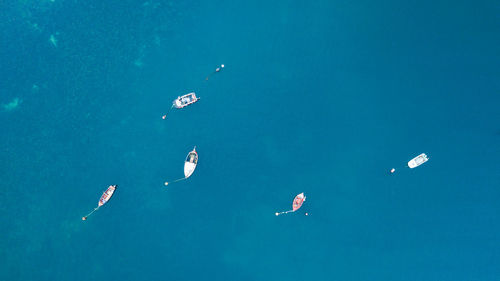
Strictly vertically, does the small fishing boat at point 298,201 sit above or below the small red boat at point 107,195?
below

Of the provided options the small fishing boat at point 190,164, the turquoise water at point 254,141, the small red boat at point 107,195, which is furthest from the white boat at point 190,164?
the small red boat at point 107,195

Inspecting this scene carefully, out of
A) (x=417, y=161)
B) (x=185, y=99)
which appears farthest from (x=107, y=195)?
(x=417, y=161)

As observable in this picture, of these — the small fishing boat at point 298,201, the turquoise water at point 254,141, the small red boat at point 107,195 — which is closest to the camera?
the small fishing boat at point 298,201

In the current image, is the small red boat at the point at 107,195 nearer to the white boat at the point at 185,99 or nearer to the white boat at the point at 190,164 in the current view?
the white boat at the point at 190,164

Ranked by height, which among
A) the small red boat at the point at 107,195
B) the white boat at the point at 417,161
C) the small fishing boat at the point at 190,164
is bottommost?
the white boat at the point at 417,161

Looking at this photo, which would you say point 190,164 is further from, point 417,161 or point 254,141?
point 417,161
